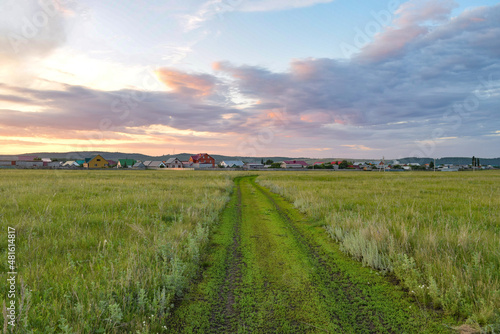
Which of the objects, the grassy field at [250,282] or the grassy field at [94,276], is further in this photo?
the grassy field at [250,282]

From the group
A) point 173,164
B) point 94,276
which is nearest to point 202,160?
point 173,164

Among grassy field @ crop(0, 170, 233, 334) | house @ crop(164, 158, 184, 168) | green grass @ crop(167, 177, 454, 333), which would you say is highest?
house @ crop(164, 158, 184, 168)

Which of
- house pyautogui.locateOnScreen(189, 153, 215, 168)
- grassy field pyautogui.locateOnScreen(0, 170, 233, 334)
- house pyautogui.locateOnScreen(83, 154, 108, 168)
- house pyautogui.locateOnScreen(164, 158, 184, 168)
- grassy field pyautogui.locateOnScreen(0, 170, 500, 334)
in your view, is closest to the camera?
grassy field pyautogui.locateOnScreen(0, 170, 233, 334)

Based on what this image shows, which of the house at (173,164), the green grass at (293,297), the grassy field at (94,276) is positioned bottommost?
the green grass at (293,297)

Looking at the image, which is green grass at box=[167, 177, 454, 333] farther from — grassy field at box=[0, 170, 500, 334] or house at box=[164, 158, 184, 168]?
house at box=[164, 158, 184, 168]

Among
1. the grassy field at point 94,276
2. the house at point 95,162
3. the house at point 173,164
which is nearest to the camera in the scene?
the grassy field at point 94,276

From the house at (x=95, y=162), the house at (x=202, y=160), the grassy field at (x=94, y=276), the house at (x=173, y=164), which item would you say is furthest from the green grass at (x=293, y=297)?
the house at (x=95, y=162)

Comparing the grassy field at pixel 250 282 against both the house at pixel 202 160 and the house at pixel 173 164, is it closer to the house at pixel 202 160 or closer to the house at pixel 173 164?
the house at pixel 202 160

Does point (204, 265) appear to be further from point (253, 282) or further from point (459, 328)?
point (459, 328)

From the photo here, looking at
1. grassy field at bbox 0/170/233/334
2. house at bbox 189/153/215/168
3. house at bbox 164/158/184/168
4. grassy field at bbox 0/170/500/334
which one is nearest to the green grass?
grassy field at bbox 0/170/500/334

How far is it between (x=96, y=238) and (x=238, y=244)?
3991 mm

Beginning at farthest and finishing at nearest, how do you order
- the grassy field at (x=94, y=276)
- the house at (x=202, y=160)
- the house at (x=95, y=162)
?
the house at (x=202, y=160)
the house at (x=95, y=162)
the grassy field at (x=94, y=276)

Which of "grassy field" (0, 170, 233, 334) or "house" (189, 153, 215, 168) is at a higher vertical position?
"house" (189, 153, 215, 168)

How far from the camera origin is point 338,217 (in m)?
10.0
